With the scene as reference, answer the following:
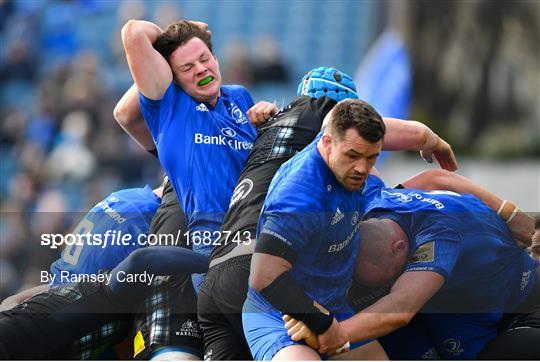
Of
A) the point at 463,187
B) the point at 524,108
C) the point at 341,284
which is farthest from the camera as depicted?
the point at 524,108

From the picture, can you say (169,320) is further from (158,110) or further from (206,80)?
(206,80)

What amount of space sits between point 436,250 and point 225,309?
2.56 feet

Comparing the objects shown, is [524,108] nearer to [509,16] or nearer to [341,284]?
[509,16]

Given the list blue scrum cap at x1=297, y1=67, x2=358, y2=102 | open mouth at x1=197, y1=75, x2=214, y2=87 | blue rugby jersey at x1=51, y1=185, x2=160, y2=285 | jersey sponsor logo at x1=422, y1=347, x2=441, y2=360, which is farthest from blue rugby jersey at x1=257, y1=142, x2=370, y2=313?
blue rugby jersey at x1=51, y1=185, x2=160, y2=285

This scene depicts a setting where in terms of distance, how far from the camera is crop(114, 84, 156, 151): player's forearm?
14.4 feet

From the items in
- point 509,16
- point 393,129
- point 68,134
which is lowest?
point 68,134

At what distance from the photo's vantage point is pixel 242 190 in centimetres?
393

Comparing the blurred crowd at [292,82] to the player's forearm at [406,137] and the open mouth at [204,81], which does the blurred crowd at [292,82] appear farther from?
the player's forearm at [406,137]

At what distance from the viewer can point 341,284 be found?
12.3 feet

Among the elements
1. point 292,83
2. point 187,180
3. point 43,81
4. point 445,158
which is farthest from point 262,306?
point 43,81

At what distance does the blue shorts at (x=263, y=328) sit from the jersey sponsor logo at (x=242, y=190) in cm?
40

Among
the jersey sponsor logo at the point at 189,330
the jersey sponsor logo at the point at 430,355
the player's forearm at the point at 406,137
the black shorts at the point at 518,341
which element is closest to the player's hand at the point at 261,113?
the player's forearm at the point at 406,137

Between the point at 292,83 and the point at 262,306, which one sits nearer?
the point at 262,306

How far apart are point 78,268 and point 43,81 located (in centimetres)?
716
